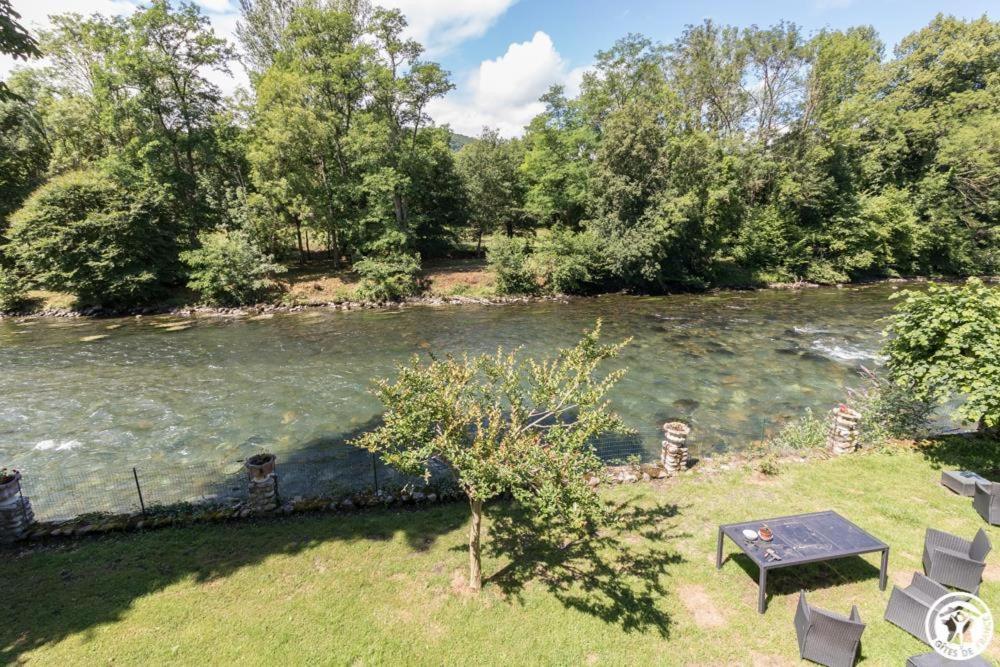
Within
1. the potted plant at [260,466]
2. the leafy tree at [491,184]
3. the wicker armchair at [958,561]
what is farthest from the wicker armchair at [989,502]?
the leafy tree at [491,184]

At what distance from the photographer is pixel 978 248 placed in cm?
3819

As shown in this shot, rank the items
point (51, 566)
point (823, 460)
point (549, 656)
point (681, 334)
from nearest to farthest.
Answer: point (549, 656) < point (51, 566) < point (823, 460) < point (681, 334)

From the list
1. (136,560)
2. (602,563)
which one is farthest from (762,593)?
(136,560)

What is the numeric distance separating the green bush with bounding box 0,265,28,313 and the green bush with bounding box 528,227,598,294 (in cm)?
3471

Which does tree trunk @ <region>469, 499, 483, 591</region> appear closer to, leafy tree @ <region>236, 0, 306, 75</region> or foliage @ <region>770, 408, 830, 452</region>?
foliage @ <region>770, 408, 830, 452</region>

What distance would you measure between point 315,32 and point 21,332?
25.9 meters

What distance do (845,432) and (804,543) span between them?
5.40 meters

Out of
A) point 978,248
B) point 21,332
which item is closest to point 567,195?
point 978,248

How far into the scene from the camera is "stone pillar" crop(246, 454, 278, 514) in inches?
360

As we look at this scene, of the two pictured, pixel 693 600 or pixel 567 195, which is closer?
pixel 693 600

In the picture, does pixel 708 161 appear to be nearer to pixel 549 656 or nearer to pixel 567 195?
pixel 567 195

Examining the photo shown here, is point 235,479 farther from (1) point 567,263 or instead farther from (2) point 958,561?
(1) point 567,263

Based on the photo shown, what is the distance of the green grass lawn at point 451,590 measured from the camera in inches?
239

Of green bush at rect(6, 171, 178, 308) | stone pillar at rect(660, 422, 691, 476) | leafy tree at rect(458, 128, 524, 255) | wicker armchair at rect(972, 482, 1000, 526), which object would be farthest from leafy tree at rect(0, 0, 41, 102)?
leafy tree at rect(458, 128, 524, 255)
